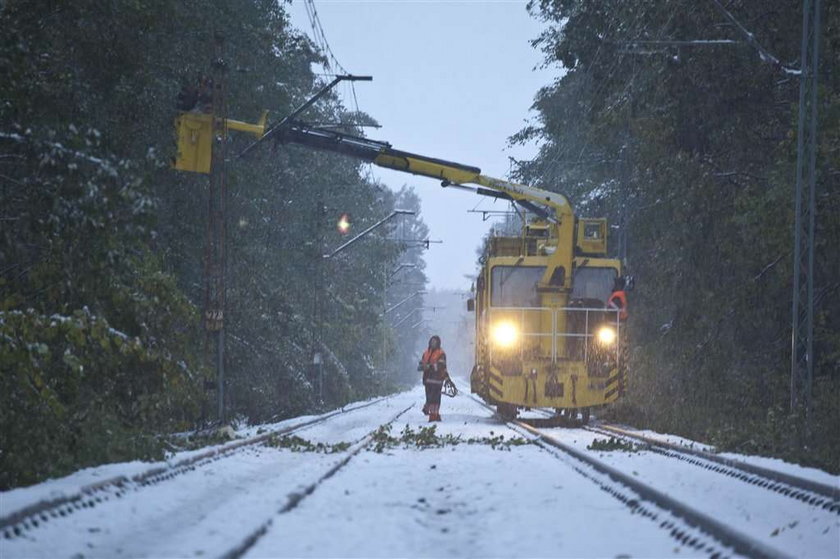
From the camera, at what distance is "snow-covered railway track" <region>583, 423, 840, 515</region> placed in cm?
980

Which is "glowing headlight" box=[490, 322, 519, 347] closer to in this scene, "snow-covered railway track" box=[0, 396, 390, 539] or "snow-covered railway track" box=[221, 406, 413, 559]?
"snow-covered railway track" box=[221, 406, 413, 559]

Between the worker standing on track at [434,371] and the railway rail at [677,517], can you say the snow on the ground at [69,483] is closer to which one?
the railway rail at [677,517]

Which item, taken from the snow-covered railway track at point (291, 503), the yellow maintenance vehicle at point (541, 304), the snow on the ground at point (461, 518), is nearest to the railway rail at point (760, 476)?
the snow on the ground at point (461, 518)

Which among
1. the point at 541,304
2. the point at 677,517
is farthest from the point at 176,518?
the point at 541,304

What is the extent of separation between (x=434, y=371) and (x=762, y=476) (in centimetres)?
1392

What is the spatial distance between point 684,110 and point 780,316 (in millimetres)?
Result: 5173

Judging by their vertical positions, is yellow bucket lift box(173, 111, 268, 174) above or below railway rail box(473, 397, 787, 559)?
above

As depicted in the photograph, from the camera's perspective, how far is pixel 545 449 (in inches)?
640

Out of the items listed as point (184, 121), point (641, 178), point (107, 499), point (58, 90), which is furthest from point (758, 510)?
point (641, 178)

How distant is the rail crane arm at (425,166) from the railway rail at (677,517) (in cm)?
1284

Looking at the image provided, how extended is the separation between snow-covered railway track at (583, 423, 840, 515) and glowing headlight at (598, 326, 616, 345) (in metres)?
6.72

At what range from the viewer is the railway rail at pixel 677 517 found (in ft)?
23.1

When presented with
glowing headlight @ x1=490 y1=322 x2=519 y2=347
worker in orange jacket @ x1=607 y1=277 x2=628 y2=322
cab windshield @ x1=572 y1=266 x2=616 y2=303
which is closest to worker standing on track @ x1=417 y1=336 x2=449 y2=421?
glowing headlight @ x1=490 y1=322 x2=519 y2=347

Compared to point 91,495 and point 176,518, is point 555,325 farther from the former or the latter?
point 176,518
